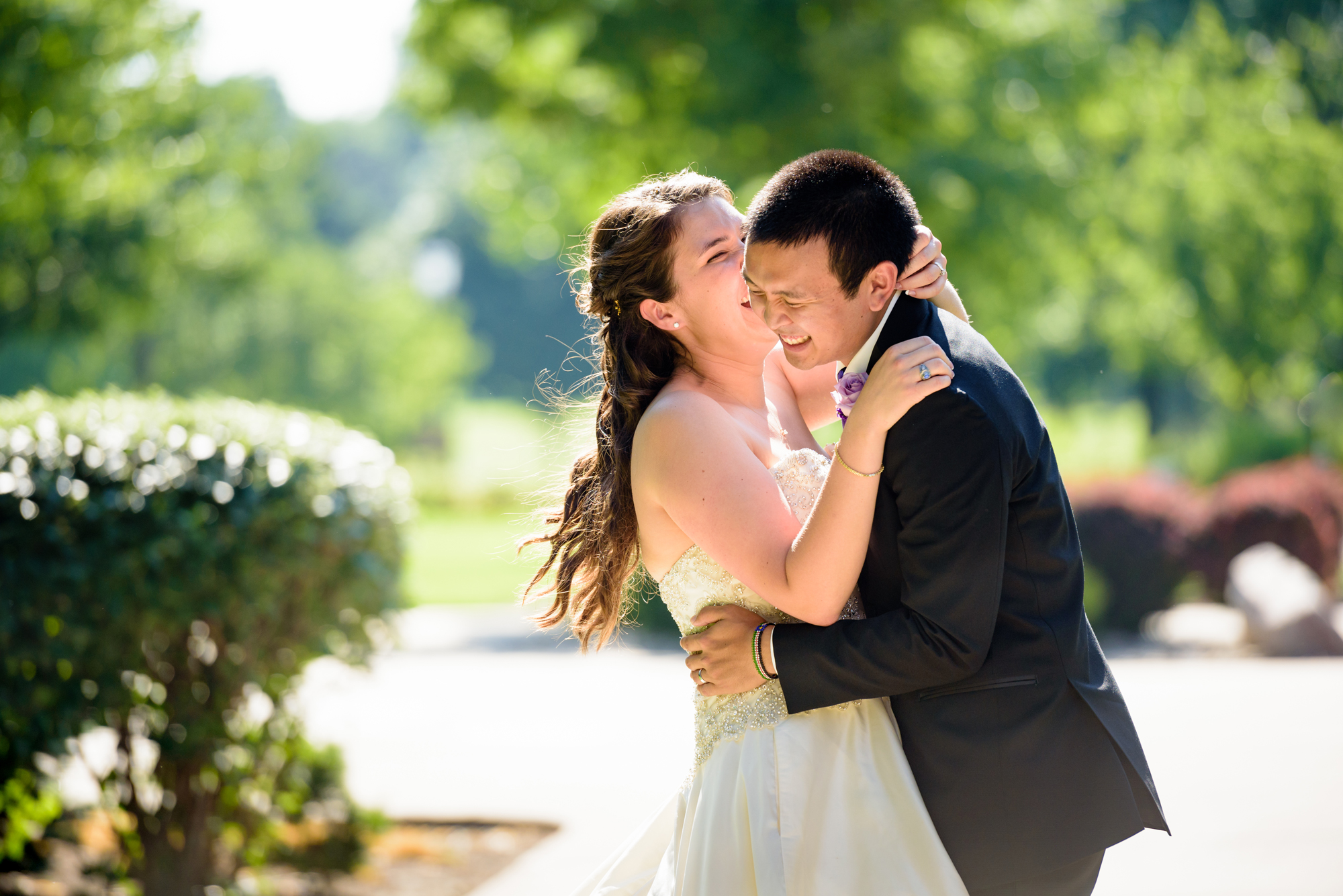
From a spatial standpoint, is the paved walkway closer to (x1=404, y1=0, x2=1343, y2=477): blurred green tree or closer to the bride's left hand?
the bride's left hand

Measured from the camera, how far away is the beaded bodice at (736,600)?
9.03 ft

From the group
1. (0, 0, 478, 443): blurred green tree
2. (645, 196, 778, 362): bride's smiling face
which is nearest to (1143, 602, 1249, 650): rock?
(645, 196, 778, 362): bride's smiling face

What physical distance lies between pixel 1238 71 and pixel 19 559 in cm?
2365

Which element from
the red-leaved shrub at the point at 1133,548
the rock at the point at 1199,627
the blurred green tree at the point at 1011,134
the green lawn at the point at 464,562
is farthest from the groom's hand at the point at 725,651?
the blurred green tree at the point at 1011,134

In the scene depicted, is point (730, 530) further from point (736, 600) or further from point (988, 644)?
point (988, 644)

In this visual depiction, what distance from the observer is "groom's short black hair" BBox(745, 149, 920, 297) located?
7.84ft

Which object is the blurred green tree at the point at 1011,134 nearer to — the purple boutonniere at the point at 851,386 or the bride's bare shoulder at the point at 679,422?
the bride's bare shoulder at the point at 679,422

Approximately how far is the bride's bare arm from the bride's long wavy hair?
0.20 meters

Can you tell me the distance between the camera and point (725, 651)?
2.75 meters

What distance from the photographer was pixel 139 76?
43.9 feet

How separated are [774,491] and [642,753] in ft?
18.4

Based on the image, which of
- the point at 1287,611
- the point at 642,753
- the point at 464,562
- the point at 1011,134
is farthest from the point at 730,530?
the point at 464,562

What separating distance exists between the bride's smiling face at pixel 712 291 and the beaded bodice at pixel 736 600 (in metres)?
0.35

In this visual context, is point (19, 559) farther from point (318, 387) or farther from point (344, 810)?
point (318, 387)
